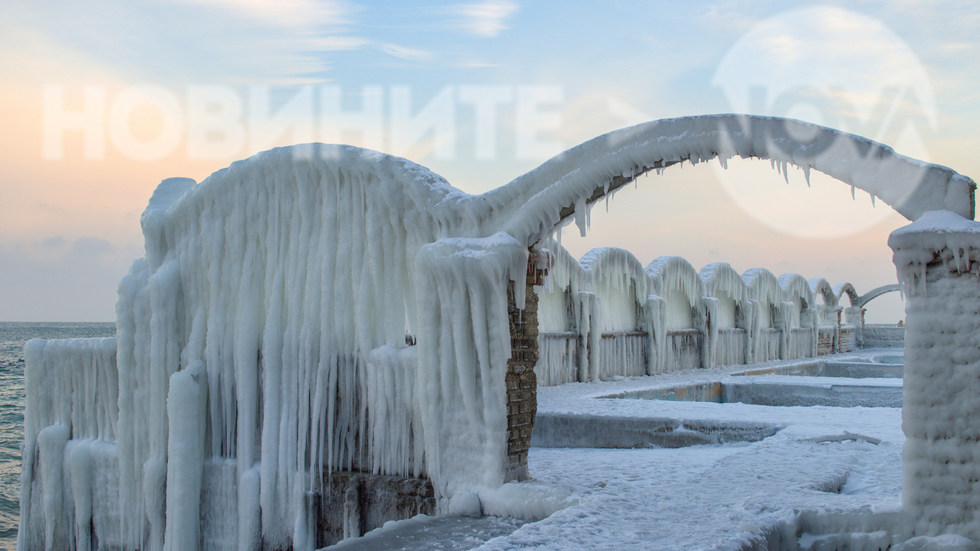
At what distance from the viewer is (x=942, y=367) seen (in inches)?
173

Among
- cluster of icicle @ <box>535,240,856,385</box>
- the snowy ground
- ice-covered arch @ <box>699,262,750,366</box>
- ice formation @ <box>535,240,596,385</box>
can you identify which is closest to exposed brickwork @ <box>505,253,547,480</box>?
the snowy ground

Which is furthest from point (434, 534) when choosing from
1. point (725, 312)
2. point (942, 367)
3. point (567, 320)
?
point (725, 312)

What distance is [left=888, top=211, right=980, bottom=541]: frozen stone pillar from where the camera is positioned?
4.32 meters

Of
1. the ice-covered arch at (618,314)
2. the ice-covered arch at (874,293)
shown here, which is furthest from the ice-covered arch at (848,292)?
the ice-covered arch at (618,314)

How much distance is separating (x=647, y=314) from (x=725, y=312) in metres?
5.75

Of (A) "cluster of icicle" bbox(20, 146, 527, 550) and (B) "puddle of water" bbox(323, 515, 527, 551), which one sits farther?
(A) "cluster of icicle" bbox(20, 146, 527, 550)

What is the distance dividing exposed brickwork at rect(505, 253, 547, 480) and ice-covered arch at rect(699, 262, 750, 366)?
1499 cm

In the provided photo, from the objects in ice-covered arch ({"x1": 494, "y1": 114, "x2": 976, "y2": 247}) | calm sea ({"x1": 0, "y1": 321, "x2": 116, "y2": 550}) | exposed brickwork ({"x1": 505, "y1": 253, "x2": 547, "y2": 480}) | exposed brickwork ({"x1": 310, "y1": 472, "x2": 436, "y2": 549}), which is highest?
ice-covered arch ({"x1": 494, "y1": 114, "x2": 976, "y2": 247})

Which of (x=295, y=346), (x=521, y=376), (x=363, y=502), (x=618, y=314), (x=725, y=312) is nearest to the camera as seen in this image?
(x=521, y=376)

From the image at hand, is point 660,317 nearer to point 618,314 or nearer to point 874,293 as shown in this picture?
point 618,314

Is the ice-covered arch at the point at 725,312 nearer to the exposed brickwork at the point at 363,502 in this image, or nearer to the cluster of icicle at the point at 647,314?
the cluster of icicle at the point at 647,314

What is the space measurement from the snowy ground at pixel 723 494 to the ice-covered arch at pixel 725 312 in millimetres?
11168

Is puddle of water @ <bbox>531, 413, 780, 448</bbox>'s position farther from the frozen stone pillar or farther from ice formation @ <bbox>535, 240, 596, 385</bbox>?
ice formation @ <bbox>535, 240, 596, 385</bbox>

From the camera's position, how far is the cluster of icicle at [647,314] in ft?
49.8
